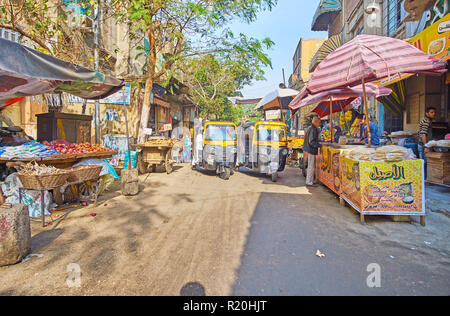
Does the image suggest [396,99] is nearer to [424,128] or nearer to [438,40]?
[424,128]

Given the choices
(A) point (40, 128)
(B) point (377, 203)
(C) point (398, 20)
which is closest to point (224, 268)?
(B) point (377, 203)

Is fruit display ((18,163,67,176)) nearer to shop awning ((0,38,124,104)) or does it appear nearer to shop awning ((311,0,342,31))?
shop awning ((0,38,124,104))

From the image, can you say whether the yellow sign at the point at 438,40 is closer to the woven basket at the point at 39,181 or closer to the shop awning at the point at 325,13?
the woven basket at the point at 39,181

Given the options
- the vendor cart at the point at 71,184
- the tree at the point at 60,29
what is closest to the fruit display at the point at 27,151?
the vendor cart at the point at 71,184

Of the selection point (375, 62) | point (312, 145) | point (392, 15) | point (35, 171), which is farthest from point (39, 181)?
point (392, 15)

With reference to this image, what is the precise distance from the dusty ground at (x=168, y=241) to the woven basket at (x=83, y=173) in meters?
0.63

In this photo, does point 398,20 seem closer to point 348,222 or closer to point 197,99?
point 348,222

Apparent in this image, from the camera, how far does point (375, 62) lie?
429 centimetres

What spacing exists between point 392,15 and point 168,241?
1253 centimetres

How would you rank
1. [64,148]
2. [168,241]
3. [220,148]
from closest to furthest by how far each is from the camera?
[168,241] → [64,148] → [220,148]

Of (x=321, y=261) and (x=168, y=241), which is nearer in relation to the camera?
(x=321, y=261)

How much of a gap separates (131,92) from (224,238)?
11.3m

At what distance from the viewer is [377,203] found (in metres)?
4.16

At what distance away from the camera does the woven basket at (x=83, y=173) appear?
498cm
